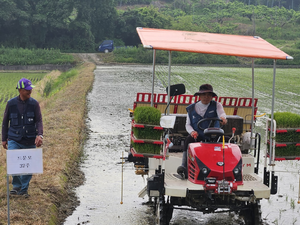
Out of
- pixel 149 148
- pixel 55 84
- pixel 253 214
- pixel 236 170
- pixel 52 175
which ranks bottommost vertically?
pixel 55 84

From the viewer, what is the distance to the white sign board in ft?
19.1

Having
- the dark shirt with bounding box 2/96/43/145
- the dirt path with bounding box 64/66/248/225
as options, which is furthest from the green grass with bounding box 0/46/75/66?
the dark shirt with bounding box 2/96/43/145

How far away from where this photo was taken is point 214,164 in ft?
19.5

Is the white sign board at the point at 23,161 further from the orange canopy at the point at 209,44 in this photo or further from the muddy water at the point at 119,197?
the orange canopy at the point at 209,44

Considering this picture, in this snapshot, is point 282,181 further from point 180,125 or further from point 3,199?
point 3,199

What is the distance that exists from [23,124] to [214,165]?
113 inches

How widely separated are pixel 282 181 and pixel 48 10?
6666 cm

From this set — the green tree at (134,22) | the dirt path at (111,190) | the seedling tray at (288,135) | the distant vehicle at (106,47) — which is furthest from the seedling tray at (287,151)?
the green tree at (134,22)

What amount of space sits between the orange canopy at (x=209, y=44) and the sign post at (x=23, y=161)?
205 cm

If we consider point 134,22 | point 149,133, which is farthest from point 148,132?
point 134,22

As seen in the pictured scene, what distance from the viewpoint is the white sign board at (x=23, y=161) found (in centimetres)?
583

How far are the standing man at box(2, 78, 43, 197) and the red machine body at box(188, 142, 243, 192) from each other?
90.9 inches

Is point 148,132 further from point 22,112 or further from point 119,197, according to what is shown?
point 119,197

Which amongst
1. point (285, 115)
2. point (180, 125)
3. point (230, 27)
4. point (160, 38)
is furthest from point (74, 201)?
point (230, 27)
